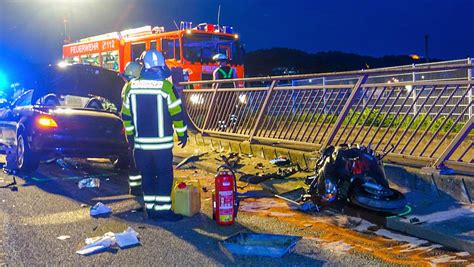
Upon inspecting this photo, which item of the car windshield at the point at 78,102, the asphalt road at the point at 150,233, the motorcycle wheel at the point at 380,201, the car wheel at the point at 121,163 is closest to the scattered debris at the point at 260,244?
the asphalt road at the point at 150,233

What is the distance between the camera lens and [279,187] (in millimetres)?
7410

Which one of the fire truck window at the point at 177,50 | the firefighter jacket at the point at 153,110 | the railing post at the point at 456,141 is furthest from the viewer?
the fire truck window at the point at 177,50

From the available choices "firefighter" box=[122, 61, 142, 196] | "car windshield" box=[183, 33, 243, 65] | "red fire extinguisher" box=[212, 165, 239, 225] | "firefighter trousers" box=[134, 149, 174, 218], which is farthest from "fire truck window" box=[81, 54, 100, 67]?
"red fire extinguisher" box=[212, 165, 239, 225]

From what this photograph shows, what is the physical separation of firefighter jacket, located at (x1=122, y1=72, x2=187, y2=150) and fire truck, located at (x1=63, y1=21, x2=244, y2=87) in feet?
27.8

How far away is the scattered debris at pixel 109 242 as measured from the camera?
4855 millimetres

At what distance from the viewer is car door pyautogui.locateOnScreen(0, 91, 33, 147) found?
9312 mm

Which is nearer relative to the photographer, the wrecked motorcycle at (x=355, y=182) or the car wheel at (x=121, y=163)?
the wrecked motorcycle at (x=355, y=182)

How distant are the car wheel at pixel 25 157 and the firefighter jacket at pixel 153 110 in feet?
11.4

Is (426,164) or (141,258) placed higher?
A: (426,164)

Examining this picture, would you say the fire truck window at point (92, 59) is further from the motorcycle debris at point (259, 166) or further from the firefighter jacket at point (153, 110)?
the firefighter jacket at point (153, 110)

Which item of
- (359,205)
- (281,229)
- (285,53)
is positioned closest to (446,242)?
(359,205)

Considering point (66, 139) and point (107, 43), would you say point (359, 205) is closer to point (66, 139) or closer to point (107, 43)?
point (66, 139)

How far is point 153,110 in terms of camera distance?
6.00 m

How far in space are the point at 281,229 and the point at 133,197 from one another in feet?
8.35
